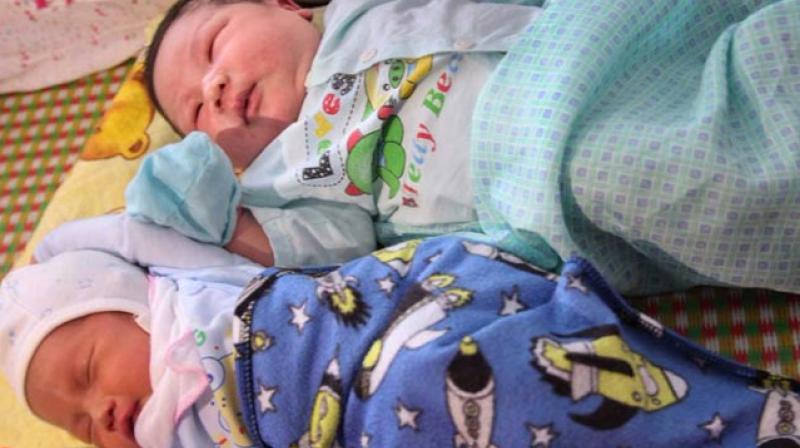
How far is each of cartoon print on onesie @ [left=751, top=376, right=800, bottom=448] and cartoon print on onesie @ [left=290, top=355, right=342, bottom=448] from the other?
15.5 inches

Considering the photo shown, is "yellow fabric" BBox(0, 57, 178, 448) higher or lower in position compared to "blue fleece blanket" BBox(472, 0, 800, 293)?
lower

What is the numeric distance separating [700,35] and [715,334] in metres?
0.34

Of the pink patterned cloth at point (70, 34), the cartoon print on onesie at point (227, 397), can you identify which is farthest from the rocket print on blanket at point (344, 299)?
the pink patterned cloth at point (70, 34)

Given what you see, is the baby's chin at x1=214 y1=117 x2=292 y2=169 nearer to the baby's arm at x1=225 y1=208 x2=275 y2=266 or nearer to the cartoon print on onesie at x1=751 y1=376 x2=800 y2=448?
the baby's arm at x1=225 y1=208 x2=275 y2=266

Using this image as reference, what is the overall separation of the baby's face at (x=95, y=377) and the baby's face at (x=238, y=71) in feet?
1.11

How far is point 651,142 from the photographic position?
36.6 inches

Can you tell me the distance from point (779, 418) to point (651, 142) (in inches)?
11.3

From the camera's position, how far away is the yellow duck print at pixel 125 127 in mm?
1494

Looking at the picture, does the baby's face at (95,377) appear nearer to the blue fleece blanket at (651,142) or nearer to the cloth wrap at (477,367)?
the cloth wrap at (477,367)

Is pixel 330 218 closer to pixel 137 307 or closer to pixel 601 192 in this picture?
pixel 137 307

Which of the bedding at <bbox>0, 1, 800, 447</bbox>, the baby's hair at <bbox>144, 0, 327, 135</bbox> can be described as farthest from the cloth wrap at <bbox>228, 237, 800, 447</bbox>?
the baby's hair at <bbox>144, 0, 327, 135</bbox>

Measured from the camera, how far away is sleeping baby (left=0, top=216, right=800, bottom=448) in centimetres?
83

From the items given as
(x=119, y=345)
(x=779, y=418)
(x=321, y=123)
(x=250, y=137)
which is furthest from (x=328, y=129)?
(x=779, y=418)

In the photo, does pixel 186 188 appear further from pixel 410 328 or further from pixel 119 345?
pixel 410 328
